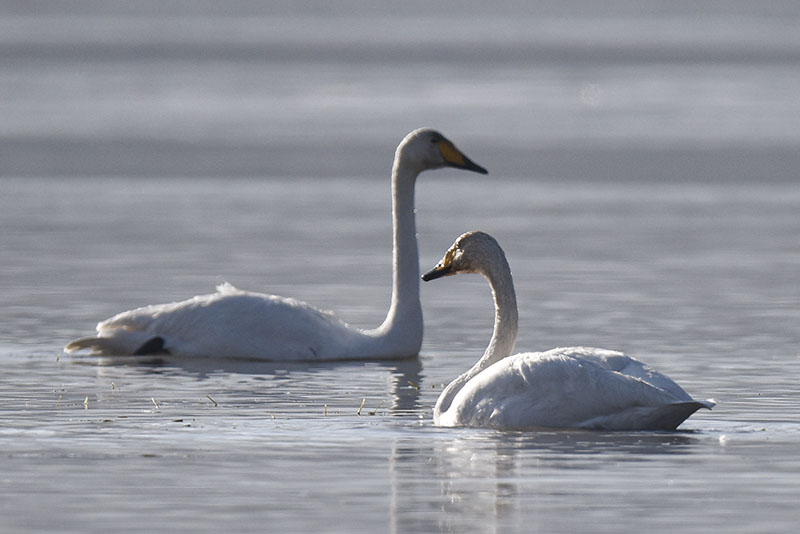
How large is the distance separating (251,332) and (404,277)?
121 cm

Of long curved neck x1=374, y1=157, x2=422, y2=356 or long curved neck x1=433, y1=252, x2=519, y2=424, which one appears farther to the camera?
long curved neck x1=374, y1=157, x2=422, y2=356

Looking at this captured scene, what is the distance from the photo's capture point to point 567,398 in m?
10.0

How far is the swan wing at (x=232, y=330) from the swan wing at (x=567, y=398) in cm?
325

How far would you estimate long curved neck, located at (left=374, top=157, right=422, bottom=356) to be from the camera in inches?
538

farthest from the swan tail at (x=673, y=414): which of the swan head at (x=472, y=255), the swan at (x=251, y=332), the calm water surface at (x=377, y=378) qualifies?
the swan at (x=251, y=332)

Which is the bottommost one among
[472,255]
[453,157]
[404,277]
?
[404,277]

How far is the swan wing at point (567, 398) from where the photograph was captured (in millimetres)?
9922

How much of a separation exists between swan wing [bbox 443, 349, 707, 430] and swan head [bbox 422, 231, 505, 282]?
1407 millimetres

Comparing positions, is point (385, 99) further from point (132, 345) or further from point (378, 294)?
point (132, 345)

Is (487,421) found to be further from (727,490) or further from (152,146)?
(152,146)

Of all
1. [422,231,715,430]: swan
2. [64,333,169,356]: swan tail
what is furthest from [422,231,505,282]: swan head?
[64,333,169,356]: swan tail

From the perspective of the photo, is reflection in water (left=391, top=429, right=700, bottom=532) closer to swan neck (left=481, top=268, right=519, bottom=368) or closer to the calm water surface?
the calm water surface

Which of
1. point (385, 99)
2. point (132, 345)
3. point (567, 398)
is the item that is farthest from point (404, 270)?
point (385, 99)

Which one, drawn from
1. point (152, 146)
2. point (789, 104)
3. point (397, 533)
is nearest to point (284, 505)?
point (397, 533)
